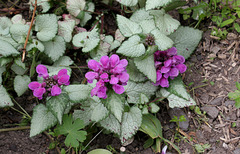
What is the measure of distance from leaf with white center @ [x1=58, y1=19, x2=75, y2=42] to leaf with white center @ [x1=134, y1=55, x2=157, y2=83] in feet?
2.23

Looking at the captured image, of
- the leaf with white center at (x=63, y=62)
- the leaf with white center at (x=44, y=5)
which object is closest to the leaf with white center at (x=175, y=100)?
the leaf with white center at (x=63, y=62)

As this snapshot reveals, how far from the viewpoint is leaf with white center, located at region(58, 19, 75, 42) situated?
7.06 ft

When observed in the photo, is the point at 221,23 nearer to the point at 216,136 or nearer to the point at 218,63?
the point at 218,63

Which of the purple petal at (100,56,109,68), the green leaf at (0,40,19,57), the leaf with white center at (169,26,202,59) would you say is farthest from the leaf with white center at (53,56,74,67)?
the leaf with white center at (169,26,202,59)

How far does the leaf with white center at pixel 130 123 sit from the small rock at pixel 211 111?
64 centimetres

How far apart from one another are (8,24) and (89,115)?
108cm

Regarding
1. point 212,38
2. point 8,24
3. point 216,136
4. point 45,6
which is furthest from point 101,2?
point 216,136

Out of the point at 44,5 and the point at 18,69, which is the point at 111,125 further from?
the point at 44,5

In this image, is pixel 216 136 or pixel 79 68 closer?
pixel 216 136

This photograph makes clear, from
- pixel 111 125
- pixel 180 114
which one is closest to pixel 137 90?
pixel 111 125

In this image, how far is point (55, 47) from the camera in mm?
2053

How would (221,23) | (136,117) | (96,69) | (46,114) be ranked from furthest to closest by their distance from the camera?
(221,23), (136,117), (46,114), (96,69)

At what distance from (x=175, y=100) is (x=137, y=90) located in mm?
314

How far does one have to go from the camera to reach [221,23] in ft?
7.67
